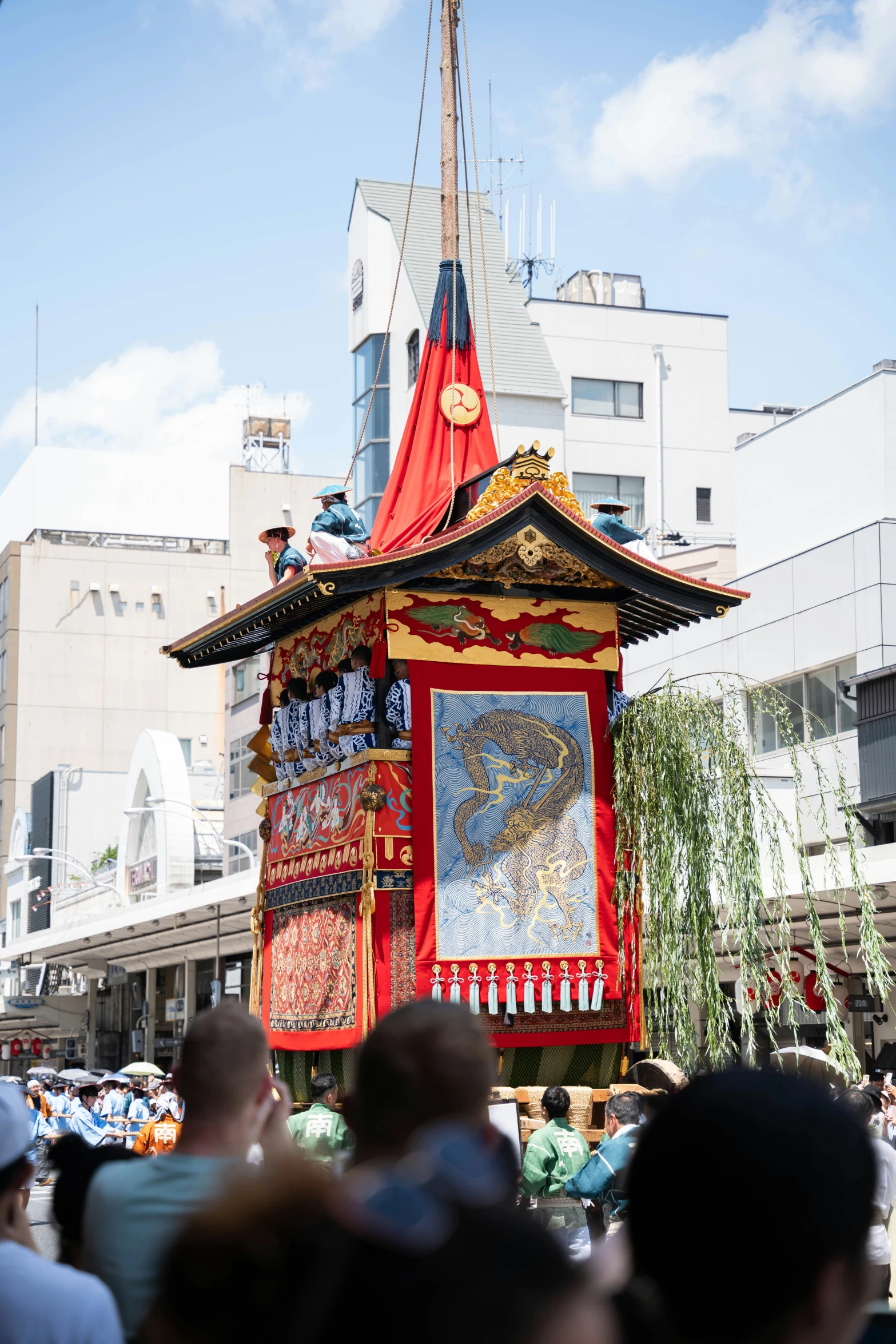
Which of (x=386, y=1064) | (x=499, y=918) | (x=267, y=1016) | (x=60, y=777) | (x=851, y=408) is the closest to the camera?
(x=386, y=1064)

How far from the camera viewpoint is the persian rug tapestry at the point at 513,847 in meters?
12.3

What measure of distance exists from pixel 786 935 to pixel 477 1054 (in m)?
10.6

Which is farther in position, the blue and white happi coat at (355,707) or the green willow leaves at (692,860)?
the green willow leaves at (692,860)

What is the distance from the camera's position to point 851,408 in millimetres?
30016

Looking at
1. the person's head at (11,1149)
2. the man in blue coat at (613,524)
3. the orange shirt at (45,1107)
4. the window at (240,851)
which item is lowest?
the orange shirt at (45,1107)

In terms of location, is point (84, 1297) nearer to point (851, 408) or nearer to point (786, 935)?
point (786, 935)

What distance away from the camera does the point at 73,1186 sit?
3850mm

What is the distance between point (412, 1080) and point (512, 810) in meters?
10.4

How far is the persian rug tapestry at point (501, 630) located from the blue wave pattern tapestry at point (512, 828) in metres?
0.32

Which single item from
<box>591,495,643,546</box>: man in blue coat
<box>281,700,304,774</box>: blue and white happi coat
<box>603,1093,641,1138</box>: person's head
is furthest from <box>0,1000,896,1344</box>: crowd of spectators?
<box>591,495,643,546</box>: man in blue coat

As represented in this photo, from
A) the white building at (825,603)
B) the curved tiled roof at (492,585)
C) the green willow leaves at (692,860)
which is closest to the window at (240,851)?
the white building at (825,603)

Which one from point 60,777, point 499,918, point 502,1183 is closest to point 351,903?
point 499,918

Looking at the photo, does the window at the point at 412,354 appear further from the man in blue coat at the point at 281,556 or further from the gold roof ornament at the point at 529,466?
the gold roof ornament at the point at 529,466

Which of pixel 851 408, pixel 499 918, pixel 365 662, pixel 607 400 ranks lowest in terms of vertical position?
pixel 499 918
